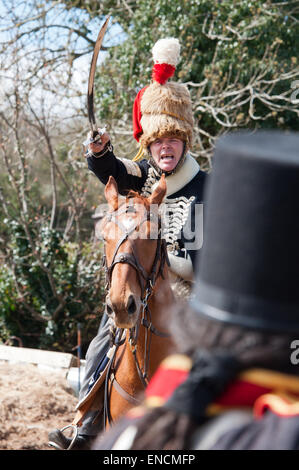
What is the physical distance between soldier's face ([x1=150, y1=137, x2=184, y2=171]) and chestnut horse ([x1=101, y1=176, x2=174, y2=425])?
63cm

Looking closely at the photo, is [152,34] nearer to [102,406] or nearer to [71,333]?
[71,333]

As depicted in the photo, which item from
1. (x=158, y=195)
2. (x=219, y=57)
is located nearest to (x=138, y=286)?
(x=158, y=195)

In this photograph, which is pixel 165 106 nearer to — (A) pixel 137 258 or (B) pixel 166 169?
(B) pixel 166 169

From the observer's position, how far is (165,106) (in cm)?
386

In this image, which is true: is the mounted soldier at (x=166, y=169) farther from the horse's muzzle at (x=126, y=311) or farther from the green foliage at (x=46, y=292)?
the green foliage at (x=46, y=292)

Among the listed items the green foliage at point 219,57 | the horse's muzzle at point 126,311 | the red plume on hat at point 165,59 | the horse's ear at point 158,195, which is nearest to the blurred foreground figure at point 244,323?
the horse's muzzle at point 126,311

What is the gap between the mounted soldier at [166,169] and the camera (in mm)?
3592

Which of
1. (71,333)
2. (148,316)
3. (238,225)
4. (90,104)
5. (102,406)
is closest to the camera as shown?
(238,225)

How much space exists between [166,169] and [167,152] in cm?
12

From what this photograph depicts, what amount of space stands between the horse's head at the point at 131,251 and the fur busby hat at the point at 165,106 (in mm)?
748

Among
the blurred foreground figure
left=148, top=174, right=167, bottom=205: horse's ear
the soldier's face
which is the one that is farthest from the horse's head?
the blurred foreground figure

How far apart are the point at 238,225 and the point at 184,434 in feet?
1.45
